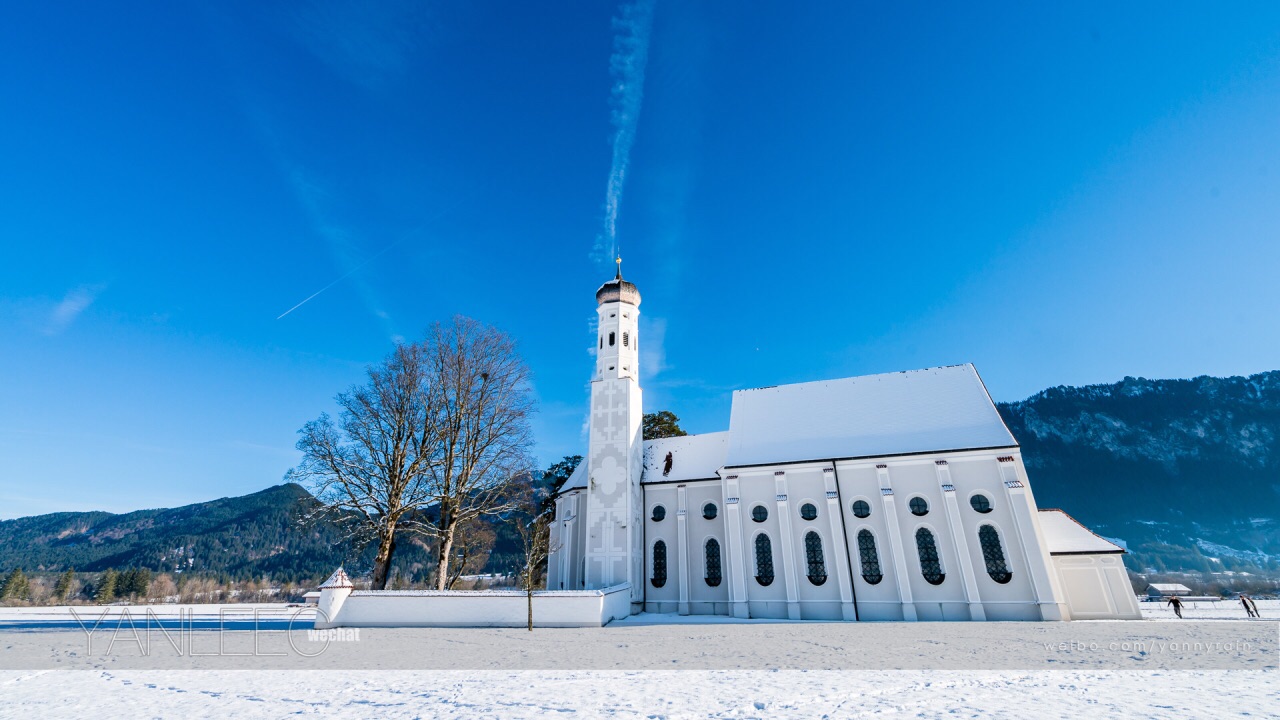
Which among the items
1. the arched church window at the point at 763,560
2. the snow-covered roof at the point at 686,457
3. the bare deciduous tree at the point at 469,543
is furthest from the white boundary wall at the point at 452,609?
the snow-covered roof at the point at 686,457

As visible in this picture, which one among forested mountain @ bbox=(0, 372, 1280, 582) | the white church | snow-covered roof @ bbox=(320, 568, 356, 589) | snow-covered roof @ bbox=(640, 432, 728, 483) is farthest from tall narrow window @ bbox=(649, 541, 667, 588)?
forested mountain @ bbox=(0, 372, 1280, 582)

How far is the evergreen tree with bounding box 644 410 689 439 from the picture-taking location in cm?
3681

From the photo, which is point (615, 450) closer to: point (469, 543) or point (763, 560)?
point (763, 560)

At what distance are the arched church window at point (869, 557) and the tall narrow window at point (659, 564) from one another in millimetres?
9522

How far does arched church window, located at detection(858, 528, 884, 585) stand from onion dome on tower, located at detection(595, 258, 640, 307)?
17.3 m

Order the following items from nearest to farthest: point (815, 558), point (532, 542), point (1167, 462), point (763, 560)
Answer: point (532, 542), point (815, 558), point (763, 560), point (1167, 462)

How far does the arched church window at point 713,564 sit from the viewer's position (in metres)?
25.9

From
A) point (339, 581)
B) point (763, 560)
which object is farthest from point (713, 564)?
point (339, 581)

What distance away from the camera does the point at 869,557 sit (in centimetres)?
2338

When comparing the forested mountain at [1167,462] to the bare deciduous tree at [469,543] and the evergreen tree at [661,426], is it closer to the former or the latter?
the evergreen tree at [661,426]

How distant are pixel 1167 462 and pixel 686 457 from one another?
21131 cm

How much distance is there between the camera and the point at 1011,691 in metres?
8.53

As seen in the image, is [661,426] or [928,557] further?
[661,426]

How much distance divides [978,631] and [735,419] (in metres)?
14.7
